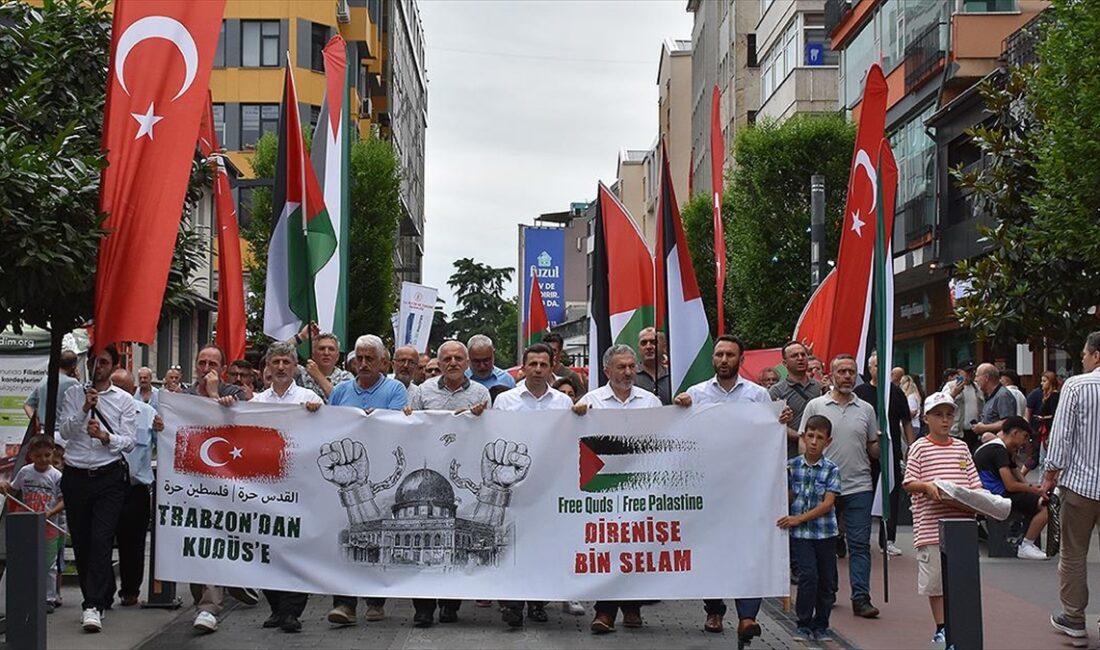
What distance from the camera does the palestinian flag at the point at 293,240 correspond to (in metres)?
14.8

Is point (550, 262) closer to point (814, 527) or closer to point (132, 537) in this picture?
point (132, 537)

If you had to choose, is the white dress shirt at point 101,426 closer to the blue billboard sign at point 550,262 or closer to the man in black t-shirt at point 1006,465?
the man in black t-shirt at point 1006,465

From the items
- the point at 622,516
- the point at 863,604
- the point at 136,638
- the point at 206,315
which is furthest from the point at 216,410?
the point at 206,315

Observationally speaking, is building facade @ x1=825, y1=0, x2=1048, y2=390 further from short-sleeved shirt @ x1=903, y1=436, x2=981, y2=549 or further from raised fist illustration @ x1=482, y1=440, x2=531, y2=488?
raised fist illustration @ x1=482, y1=440, x2=531, y2=488

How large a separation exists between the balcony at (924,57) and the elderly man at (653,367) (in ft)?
69.8

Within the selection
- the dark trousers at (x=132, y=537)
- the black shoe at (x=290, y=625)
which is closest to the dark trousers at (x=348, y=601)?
the black shoe at (x=290, y=625)

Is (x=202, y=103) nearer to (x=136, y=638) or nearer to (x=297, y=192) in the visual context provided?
(x=136, y=638)

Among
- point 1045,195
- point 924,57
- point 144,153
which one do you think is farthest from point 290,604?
point 924,57

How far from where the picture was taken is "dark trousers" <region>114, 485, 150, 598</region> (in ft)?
39.2

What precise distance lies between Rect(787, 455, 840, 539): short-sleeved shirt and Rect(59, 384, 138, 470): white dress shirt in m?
4.59

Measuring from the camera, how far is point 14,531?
741 centimetres

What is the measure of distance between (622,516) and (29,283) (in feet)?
13.5

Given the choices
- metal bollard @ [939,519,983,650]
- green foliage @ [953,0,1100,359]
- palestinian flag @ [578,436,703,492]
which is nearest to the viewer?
metal bollard @ [939,519,983,650]

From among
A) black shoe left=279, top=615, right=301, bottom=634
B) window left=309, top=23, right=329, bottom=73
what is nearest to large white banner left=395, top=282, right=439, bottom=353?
black shoe left=279, top=615, right=301, bottom=634
